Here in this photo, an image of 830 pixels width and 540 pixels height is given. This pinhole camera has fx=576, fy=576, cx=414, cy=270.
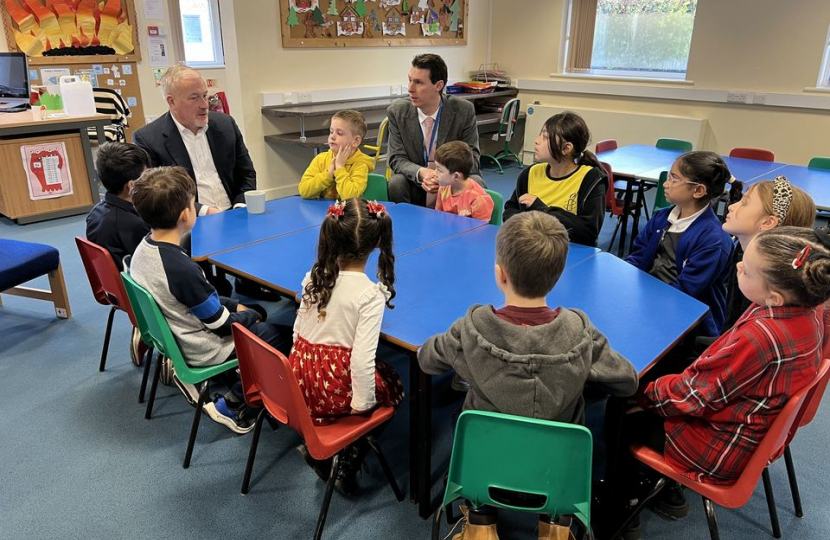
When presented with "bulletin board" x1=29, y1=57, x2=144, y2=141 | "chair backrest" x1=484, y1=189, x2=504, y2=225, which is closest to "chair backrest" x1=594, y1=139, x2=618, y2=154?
"chair backrest" x1=484, y1=189, x2=504, y2=225

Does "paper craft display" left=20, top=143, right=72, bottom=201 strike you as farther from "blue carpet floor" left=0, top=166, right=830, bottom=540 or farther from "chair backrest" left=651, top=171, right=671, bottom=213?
"chair backrest" left=651, top=171, right=671, bottom=213

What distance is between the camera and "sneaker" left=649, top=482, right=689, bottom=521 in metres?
1.86

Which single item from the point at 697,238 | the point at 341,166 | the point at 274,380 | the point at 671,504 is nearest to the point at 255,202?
the point at 341,166

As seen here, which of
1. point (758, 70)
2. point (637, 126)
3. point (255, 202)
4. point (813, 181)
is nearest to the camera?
point (255, 202)

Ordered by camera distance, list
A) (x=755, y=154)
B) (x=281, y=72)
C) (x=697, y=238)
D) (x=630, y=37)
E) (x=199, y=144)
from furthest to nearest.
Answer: (x=630, y=37), (x=281, y=72), (x=755, y=154), (x=199, y=144), (x=697, y=238)

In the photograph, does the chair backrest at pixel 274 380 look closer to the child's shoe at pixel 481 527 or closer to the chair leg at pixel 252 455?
the chair leg at pixel 252 455

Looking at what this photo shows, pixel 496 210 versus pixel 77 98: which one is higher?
pixel 77 98

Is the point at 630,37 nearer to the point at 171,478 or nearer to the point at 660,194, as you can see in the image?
the point at 660,194

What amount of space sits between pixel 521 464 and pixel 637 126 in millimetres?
5962

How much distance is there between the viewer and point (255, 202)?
280 cm

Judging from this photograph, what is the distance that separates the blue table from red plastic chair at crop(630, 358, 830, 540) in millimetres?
2114

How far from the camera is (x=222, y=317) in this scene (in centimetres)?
199

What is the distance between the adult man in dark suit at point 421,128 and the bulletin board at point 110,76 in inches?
171

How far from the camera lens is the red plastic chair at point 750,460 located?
1.30 meters
